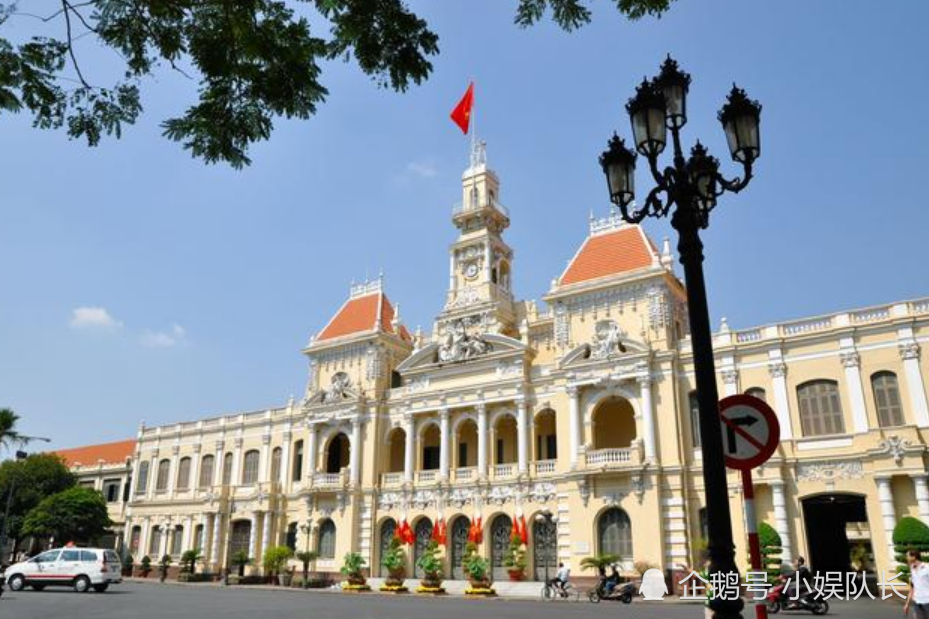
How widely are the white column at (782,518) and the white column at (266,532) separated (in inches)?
1097

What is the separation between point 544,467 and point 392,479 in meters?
9.07

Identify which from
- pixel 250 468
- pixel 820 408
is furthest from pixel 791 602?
pixel 250 468

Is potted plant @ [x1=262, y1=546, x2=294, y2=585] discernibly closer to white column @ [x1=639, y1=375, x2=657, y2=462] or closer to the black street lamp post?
white column @ [x1=639, y1=375, x2=657, y2=462]

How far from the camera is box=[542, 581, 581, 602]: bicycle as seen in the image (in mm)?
26355

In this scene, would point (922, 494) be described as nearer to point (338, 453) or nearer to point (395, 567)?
point (395, 567)

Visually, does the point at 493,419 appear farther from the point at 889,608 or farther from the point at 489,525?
the point at 889,608

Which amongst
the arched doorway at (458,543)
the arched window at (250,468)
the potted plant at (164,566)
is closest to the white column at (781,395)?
the arched doorway at (458,543)

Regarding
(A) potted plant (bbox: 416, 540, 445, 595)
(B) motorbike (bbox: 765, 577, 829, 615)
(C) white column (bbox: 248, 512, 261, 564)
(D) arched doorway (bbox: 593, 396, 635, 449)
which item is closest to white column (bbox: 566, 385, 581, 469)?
(D) arched doorway (bbox: 593, 396, 635, 449)

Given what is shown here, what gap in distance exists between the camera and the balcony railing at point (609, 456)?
2959 cm

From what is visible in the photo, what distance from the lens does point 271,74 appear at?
5316mm

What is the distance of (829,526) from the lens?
2836 cm

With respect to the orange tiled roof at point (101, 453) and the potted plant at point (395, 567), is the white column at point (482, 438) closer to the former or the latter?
the potted plant at point (395, 567)

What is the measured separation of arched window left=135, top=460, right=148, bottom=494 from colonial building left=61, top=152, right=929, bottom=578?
955 millimetres

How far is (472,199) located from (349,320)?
A: 34.4ft
